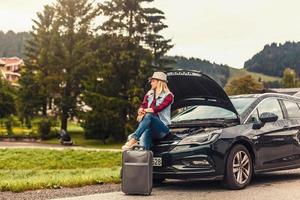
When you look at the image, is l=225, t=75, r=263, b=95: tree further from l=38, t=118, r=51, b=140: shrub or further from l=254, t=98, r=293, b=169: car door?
l=254, t=98, r=293, b=169: car door

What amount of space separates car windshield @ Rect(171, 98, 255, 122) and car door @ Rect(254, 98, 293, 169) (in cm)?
33

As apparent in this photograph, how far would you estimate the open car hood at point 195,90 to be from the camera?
897 cm

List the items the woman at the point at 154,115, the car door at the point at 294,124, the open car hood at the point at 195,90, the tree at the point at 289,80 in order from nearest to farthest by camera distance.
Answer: the woman at the point at 154,115 → the open car hood at the point at 195,90 → the car door at the point at 294,124 → the tree at the point at 289,80

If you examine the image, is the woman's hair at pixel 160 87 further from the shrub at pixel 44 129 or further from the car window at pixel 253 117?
the shrub at pixel 44 129

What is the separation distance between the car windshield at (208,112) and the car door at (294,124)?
3.31ft

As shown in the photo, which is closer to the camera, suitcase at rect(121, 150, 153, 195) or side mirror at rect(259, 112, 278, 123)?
suitcase at rect(121, 150, 153, 195)

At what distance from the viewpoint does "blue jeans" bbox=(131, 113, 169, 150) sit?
27.7 feet

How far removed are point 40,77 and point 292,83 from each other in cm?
7345

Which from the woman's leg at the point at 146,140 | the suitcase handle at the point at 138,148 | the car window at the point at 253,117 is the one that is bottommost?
the suitcase handle at the point at 138,148

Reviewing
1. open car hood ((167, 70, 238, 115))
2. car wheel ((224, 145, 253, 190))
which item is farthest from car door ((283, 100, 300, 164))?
open car hood ((167, 70, 238, 115))

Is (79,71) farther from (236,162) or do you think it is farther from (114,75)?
(236,162)

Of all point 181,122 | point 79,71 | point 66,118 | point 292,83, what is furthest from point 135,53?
point 292,83

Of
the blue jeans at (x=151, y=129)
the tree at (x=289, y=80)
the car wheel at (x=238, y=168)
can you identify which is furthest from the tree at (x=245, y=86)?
the blue jeans at (x=151, y=129)

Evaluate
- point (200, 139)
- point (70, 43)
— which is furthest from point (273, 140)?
point (70, 43)
